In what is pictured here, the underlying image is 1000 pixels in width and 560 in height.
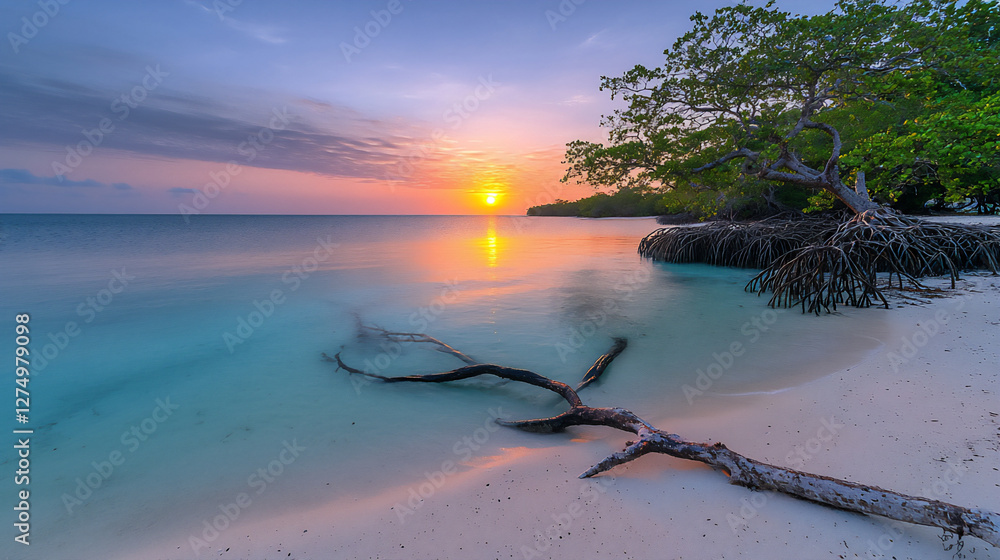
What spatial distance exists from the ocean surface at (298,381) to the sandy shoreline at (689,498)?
423 mm

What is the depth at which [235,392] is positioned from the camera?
4.38m

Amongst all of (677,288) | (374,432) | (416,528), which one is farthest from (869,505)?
(677,288)

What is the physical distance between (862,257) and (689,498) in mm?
8310

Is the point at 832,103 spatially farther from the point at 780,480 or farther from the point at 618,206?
the point at 618,206

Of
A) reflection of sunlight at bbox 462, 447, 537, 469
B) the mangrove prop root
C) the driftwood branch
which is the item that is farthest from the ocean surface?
the driftwood branch

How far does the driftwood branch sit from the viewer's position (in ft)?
4.95

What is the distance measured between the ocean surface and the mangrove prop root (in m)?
0.64

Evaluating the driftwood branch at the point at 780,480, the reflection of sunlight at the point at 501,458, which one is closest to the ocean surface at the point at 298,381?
the reflection of sunlight at the point at 501,458

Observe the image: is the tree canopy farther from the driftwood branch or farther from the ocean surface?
the driftwood branch

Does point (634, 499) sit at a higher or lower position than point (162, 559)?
higher

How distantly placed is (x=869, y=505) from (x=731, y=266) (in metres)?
14.3

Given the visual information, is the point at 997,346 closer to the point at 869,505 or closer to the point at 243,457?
the point at 869,505

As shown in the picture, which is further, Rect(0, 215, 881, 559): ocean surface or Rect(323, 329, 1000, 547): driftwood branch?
Rect(0, 215, 881, 559): ocean surface

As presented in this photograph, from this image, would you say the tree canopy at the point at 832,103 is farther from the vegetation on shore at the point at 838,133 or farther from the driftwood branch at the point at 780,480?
the driftwood branch at the point at 780,480
